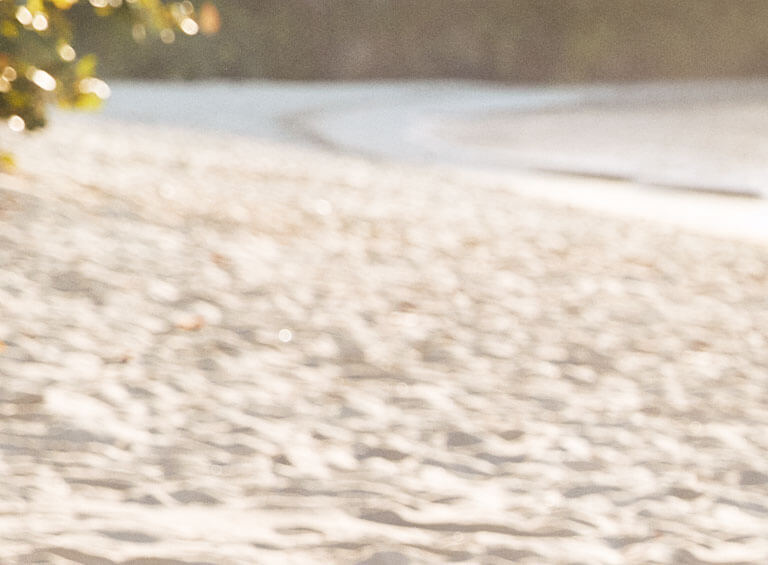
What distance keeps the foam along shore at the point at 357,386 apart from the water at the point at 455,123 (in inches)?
264

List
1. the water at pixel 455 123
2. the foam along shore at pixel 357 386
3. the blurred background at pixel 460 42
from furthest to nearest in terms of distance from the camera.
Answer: the blurred background at pixel 460 42, the water at pixel 455 123, the foam along shore at pixel 357 386

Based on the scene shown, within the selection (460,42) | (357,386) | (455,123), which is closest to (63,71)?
(357,386)

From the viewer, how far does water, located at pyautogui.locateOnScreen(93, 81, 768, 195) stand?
1534 cm

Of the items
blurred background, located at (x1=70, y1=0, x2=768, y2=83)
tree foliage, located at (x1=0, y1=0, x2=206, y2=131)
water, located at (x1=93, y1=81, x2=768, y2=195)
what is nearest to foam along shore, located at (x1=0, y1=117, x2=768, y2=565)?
tree foliage, located at (x1=0, y1=0, x2=206, y2=131)

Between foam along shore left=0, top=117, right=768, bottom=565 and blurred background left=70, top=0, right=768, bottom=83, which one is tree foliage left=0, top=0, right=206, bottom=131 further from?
blurred background left=70, top=0, right=768, bottom=83

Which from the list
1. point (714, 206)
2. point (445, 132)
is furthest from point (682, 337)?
point (445, 132)

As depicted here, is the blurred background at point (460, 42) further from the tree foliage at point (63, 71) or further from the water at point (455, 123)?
the tree foliage at point (63, 71)

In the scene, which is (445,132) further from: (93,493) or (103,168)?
(93,493)

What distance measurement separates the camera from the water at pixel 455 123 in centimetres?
1534

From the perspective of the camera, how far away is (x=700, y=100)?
93.4ft

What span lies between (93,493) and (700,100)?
26433 millimetres

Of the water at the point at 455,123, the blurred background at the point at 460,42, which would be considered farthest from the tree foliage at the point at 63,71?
the blurred background at the point at 460,42

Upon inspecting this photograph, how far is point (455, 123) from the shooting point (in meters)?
21.5

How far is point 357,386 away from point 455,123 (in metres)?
17.1
